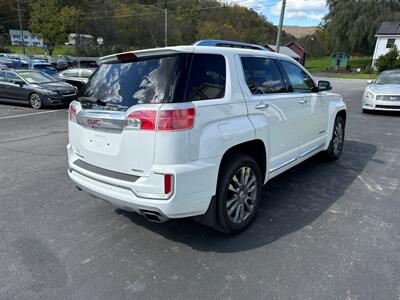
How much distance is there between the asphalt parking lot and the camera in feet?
7.97

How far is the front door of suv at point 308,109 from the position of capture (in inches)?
162

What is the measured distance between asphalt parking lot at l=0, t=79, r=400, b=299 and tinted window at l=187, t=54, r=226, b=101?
1.46 metres

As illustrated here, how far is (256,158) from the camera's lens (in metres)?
3.45

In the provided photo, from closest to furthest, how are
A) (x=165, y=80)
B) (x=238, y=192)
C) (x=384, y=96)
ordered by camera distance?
(x=165, y=80), (x=238, y=192), (x=384, y=96)

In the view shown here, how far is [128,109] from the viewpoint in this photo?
8.61 feet

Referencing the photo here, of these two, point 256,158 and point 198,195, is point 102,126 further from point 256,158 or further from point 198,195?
point 256,158

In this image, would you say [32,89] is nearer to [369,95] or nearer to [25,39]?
[369,95]

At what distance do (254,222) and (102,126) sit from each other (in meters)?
1.93

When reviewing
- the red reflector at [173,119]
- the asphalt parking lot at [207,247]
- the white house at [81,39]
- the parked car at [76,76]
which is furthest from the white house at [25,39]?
the red reflector at [173,119]

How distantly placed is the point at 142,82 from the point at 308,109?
2.58 meters

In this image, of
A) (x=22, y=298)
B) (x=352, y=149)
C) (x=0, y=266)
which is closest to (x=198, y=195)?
(x=22, y=298)

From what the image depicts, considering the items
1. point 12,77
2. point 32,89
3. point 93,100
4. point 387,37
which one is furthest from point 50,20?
point 387,37

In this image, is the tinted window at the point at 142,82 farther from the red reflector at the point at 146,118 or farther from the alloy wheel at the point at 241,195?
the alloy wheel at the point at 241,195

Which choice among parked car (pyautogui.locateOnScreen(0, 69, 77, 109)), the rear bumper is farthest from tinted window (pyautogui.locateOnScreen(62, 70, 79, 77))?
the rear bumper
